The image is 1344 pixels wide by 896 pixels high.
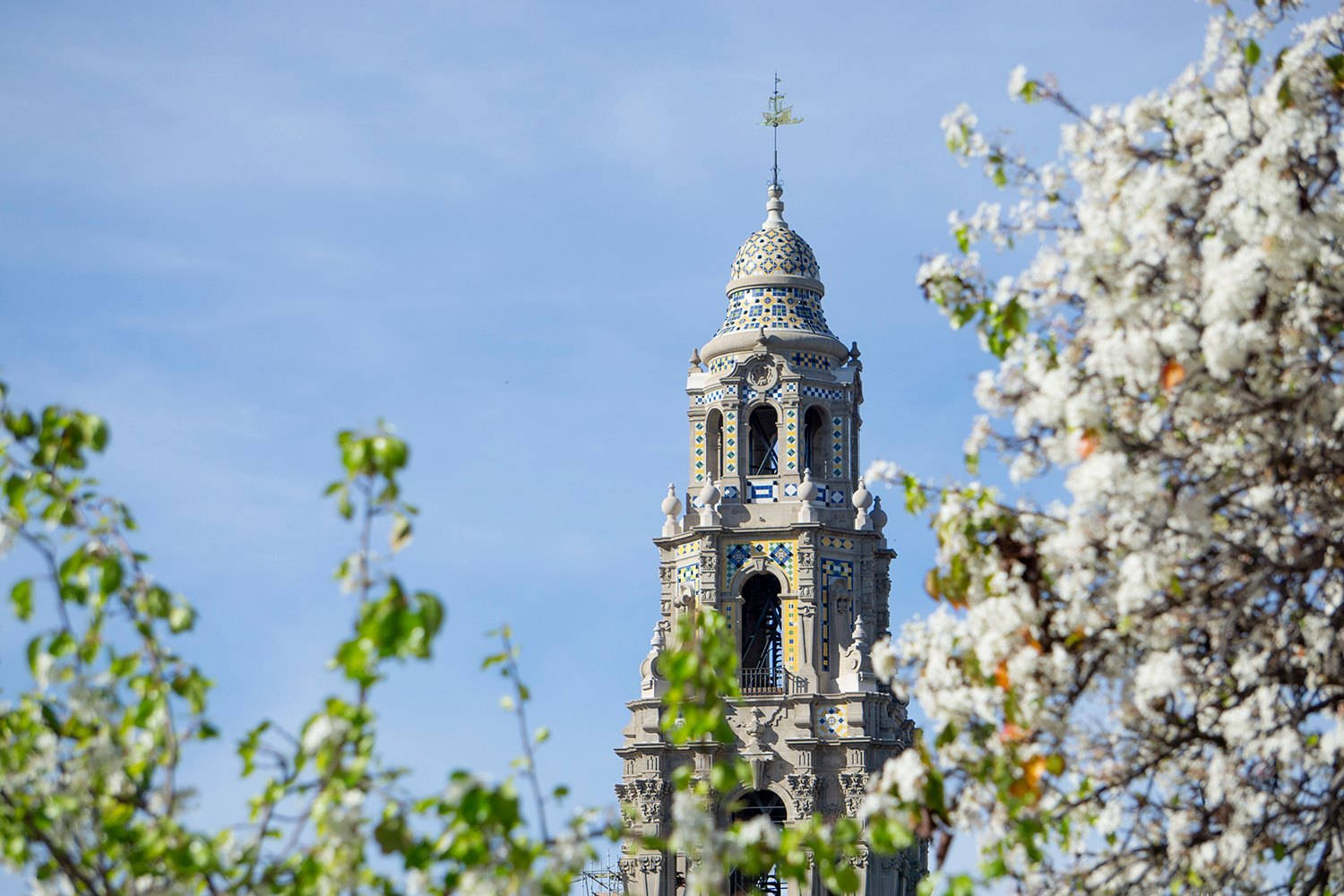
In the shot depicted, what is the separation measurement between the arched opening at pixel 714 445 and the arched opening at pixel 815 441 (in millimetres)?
1787

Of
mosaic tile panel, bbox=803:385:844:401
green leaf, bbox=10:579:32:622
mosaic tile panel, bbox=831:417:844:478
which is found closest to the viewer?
green leaf, bbox=10:579:32:622

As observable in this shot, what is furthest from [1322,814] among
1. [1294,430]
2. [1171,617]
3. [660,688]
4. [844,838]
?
[660,688]

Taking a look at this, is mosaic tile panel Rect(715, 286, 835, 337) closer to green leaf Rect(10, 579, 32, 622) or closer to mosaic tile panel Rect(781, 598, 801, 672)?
mosaic tile panel Rect(781, 598, 801, 672)

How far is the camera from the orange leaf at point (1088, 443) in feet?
52.8

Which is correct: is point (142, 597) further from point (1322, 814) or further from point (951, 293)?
point (1322, 814)

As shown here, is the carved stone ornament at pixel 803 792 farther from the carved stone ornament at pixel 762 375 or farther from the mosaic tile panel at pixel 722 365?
the mosaic tile panel at pixel 722 365

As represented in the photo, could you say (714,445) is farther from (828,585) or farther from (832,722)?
(832,722)

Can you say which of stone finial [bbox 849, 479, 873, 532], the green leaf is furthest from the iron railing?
the green leaf

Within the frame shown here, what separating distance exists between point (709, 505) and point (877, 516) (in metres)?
3.66

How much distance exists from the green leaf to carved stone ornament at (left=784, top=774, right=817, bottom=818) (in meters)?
Result: 31.4

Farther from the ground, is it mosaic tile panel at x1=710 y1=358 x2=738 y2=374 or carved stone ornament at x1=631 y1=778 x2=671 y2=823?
mosaic tile panel at x1=710 y1=358 x2=738 y2=374

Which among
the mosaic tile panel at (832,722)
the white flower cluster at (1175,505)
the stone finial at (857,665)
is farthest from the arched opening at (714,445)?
the white flower cluster at (1175,505)

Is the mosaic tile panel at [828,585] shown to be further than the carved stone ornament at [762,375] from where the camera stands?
No

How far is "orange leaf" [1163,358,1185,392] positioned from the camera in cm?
1579
